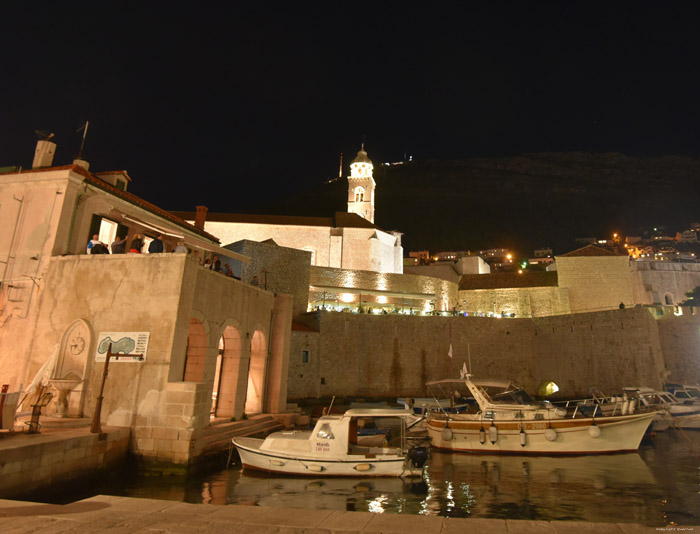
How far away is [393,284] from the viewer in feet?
116

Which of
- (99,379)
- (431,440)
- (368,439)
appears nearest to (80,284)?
(99,379)

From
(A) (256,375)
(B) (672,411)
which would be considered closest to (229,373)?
(A) (256,375)

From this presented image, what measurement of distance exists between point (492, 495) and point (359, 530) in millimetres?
7607

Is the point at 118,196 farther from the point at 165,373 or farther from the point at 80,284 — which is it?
the point at 165,373

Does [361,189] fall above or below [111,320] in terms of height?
above

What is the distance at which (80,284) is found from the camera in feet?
35.1

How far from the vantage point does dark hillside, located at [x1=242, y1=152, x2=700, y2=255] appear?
9800 cm

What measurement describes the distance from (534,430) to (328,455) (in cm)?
832

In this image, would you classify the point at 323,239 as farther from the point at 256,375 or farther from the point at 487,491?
the point at 487,491

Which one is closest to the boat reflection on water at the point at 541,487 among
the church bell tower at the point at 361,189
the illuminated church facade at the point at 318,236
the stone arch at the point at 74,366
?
the stone arch at the point at 74,366

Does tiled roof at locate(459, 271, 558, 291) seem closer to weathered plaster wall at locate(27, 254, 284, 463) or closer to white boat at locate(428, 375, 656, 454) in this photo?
white boat at locate(428, 375, 656, 454)

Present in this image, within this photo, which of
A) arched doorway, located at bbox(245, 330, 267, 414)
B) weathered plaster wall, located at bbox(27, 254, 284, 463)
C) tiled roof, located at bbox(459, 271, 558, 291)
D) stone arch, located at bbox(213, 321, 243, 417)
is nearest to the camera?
weathered plaster wall, located at bbox(27, 254, 284, 463)

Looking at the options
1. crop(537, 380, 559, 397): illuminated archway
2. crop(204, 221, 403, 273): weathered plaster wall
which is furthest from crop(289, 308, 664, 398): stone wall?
crop(204, 221, 403, 273): weathered plaster wall

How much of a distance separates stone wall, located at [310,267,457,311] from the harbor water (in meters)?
20.9
